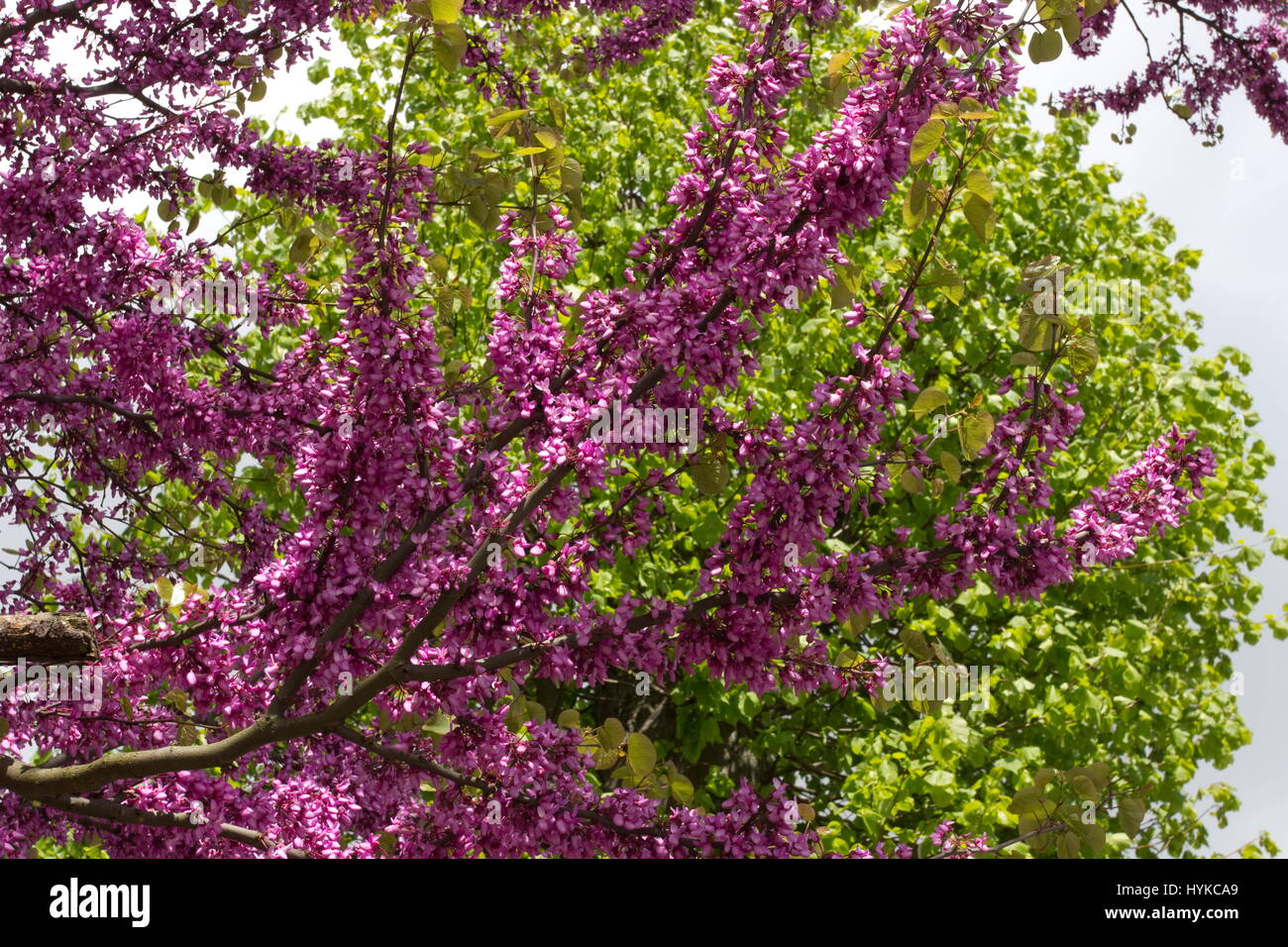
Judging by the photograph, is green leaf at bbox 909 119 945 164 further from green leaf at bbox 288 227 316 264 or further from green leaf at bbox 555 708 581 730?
green leaf at bbox 555 708 581 730

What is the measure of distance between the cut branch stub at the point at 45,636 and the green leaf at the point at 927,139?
2.83m

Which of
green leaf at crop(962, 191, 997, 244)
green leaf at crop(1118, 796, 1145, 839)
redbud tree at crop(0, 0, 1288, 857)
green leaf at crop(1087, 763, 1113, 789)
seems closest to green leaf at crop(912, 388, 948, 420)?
redbud tree at crop(0, 0, 1288, 857)

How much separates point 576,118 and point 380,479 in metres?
9.91

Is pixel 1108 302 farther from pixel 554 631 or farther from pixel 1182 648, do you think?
pixel 554 631

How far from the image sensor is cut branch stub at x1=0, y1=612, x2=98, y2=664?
3824 mm

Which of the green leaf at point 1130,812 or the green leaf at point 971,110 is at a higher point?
the green leaf at point 971,110

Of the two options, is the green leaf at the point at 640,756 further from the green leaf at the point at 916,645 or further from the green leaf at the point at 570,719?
the green leaf at the point at 916,645

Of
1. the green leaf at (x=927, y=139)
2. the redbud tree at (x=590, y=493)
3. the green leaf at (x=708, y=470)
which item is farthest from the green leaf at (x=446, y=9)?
the green leaf at (x=708, y=470)

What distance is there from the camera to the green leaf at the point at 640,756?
4.59 metres

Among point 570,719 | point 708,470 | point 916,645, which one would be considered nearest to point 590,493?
point 708,470

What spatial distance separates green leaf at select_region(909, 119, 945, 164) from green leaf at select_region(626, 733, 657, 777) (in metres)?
2.23

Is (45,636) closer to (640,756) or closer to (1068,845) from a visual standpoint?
(640,756)

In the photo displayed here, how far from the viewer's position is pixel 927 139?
12.0ft

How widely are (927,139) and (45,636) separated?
9.84ft
